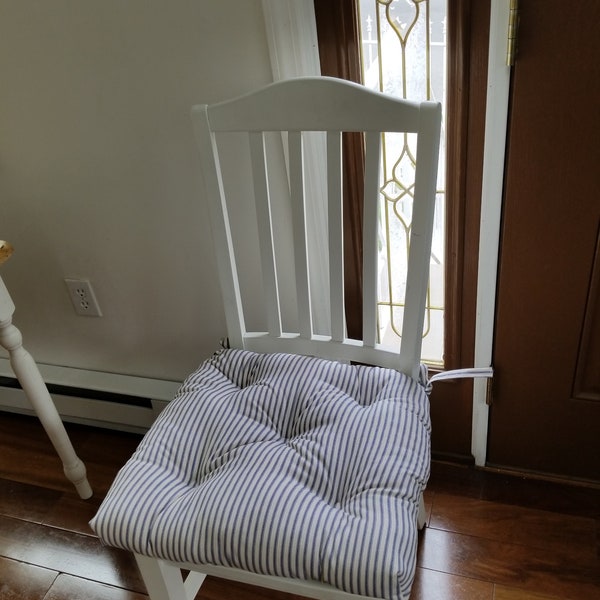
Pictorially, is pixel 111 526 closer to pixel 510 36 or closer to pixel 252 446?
pixel 252 446

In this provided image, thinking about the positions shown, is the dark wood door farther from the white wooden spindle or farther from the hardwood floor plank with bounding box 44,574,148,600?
the white wooden spindle

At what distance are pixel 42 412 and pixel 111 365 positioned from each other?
1.01 ft

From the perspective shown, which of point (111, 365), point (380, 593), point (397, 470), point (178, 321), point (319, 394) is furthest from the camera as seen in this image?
point (111, 365)

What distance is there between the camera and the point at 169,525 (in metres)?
0.88

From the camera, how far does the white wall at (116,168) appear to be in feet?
3.68

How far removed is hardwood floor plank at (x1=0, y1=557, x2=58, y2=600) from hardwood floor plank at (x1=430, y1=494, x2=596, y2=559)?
2.70ft

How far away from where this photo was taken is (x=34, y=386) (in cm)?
131

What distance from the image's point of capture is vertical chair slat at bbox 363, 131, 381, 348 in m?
0.94

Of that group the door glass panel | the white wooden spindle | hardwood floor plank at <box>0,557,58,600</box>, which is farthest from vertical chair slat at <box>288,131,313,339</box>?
hardwood floor plank at <box>0,557,58,600</box>

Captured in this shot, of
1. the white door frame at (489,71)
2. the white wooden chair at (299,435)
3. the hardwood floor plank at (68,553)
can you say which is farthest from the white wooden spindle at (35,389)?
the white door frame at (489,71)

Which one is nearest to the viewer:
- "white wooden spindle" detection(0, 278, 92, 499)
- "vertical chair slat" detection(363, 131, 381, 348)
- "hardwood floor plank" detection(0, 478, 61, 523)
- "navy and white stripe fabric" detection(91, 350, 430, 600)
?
"navy and white stripe fabric" detection(91, 350, 430, 600)

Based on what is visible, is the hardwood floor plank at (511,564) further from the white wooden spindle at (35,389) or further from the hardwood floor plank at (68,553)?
the white wooden spindle at (35,389)

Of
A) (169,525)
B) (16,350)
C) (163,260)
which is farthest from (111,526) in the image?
(163,260)

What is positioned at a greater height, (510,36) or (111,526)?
(510,36)
